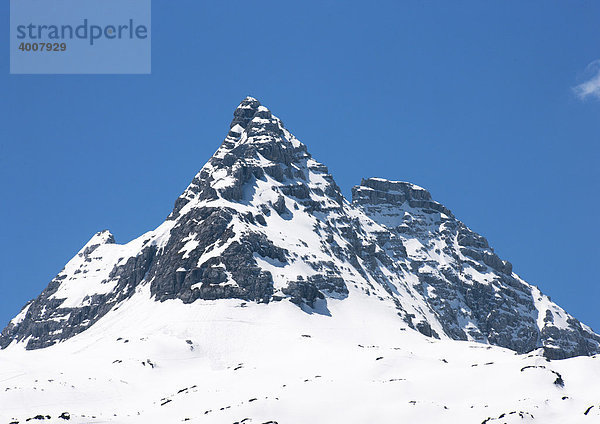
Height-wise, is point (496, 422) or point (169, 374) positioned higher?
point (169, 374)

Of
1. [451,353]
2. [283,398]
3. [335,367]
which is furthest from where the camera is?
[451,353]

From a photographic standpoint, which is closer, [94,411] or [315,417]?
[315,417]

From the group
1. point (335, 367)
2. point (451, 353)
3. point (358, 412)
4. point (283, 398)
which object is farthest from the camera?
point (451, 353)

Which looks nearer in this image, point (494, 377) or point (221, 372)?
point (494, 377)

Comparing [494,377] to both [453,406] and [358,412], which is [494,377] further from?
[358,412]

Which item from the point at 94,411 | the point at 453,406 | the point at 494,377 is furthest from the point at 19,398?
the point at 494,377

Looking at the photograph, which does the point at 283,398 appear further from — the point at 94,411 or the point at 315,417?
the point at 94,411

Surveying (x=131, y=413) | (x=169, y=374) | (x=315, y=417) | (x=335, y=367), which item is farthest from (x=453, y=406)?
(x=169, y=374)

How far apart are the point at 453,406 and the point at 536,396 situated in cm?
1410

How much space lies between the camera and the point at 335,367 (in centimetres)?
16775

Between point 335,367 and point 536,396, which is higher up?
point 335,367

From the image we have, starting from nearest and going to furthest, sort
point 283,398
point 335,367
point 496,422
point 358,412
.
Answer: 1. point 496,422
2. point 358,412
3. point 283,398
4. point 335,367

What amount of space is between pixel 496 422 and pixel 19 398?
269ft

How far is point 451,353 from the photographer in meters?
189
